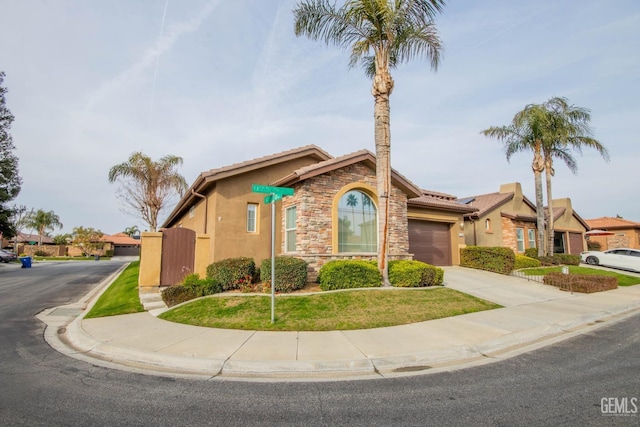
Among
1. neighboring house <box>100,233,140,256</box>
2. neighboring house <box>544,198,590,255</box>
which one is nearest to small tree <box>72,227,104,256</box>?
neighboring house <box>100,233,140,256</box>

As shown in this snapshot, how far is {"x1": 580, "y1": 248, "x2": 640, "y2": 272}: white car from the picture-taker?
19.2 meters

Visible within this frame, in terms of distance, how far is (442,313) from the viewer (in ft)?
27.0

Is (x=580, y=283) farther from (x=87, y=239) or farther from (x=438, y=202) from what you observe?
(x=87, y=239)

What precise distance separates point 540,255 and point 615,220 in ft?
74.2

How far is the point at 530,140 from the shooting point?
20.9 meters

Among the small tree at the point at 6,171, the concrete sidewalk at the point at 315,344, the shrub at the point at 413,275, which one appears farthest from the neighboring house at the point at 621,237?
the small tree at the point at 6,171

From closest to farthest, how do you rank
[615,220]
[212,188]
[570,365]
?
[570,365] < [212,188] < [615,220]

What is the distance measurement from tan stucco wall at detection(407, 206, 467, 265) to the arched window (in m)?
4.66

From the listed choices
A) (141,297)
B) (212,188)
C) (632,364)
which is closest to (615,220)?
(632,364)

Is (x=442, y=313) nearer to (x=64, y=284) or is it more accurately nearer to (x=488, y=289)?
(x=488, y=289)

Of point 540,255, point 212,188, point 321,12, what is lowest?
point 540,255

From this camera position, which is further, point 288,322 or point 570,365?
point 288,322

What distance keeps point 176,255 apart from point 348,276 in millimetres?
6954

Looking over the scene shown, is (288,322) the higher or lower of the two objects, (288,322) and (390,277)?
the lower
